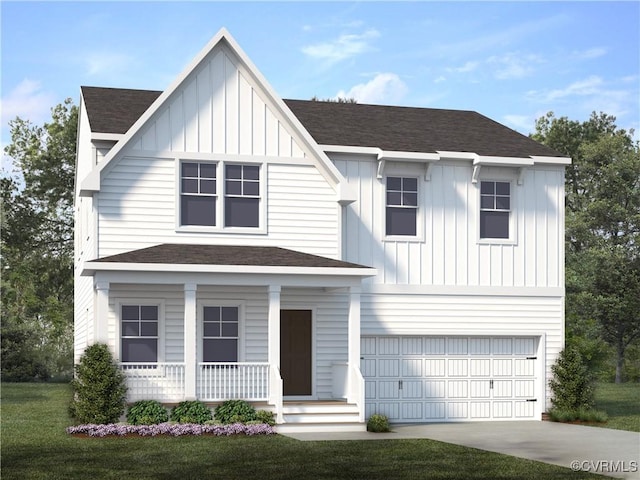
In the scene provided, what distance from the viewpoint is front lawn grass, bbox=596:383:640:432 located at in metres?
25.9

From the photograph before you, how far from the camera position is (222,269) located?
918 inches

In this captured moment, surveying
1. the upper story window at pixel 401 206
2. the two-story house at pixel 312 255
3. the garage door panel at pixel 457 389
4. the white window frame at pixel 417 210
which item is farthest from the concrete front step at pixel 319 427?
the upper story window at pixel 401 206

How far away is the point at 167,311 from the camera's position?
82.0 ft

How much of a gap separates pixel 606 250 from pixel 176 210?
3054 centimetres

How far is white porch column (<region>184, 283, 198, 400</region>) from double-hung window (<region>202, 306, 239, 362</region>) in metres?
1.89

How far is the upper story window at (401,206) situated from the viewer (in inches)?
1087

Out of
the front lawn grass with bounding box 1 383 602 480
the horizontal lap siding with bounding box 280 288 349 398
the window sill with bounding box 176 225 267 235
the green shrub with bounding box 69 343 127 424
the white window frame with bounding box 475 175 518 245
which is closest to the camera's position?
the front lawn grass with bounding box 1 383 602 480

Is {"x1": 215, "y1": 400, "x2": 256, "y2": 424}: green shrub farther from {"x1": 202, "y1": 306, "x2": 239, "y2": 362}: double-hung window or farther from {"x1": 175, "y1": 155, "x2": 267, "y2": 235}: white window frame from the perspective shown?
{"x1": 175, "y1": 155, "x2": 267, "y2": 235}: white window frame

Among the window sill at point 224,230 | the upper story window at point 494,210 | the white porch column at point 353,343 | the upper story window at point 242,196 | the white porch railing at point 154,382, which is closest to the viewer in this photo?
the white porch railing at point 154,382

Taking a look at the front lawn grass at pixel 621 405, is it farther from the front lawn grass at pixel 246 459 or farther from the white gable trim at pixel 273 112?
the white gable trim at pixel 273 112

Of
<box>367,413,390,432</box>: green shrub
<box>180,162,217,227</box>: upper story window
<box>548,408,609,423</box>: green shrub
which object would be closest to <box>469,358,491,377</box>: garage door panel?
<box>548,408,609,423</box>: green shrub

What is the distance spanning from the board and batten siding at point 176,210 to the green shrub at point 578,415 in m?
7.26

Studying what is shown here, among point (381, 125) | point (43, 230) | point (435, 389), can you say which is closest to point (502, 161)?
point (381, 125)

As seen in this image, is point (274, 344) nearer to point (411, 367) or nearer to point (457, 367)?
point (411, 367)
